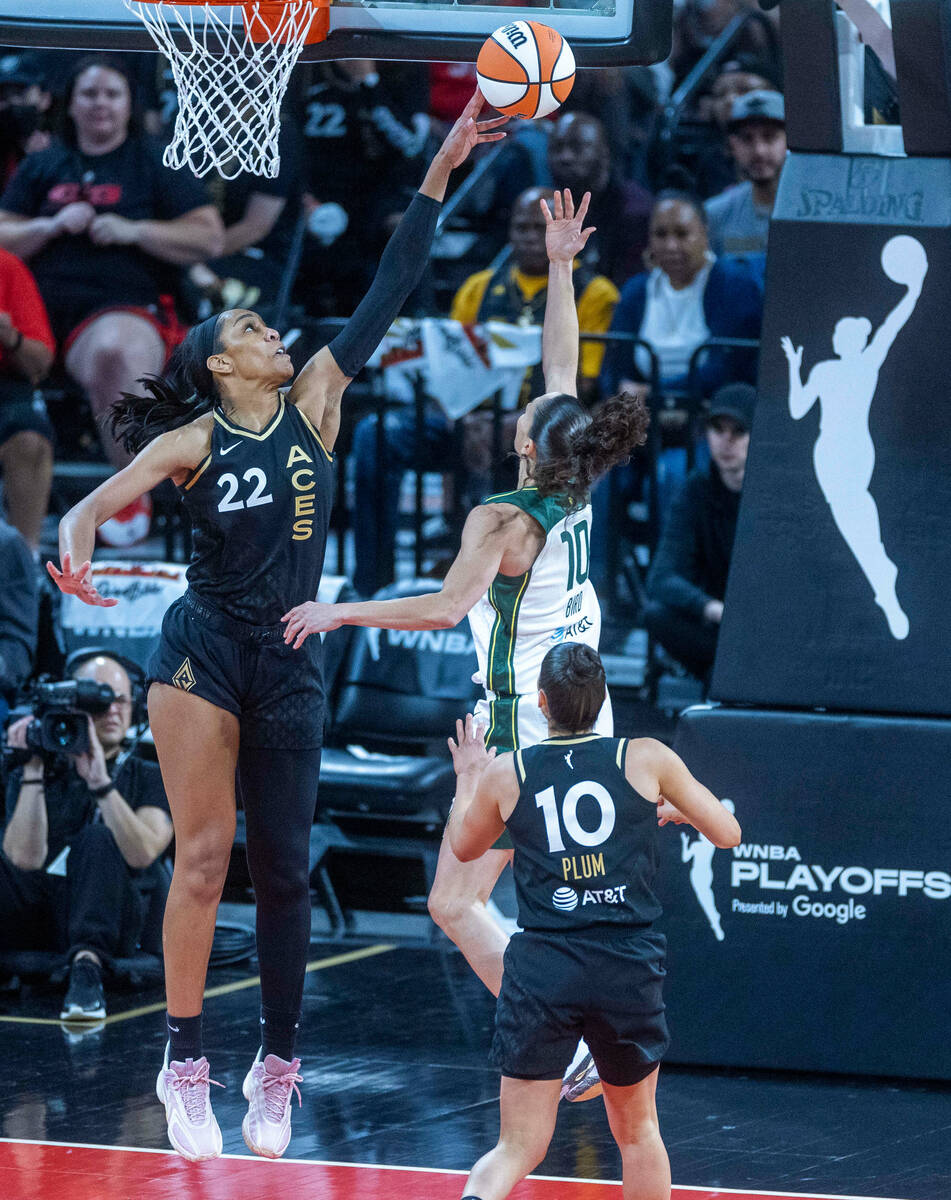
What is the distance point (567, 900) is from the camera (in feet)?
15.0

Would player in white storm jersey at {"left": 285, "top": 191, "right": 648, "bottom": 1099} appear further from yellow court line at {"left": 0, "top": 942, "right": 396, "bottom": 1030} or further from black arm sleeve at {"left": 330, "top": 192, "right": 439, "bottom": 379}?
yellow court line at {"left": 0, "top": 942, "right": 396, "bottom": 1030}

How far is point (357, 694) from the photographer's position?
945 centimetres

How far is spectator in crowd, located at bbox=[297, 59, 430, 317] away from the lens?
11156mm

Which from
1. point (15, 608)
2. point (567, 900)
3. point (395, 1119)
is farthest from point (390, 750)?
point (567, 900)

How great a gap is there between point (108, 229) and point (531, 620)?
5193 mm

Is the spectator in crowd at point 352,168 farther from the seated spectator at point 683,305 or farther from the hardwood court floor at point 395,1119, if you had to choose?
the hardwood court floor at point 395,1119

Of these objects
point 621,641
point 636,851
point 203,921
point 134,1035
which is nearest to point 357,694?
point 621,641

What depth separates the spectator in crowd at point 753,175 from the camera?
1029cm

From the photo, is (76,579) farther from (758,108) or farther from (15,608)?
(758,108)

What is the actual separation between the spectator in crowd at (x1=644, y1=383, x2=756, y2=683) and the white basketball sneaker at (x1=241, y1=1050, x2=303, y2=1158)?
4183mm

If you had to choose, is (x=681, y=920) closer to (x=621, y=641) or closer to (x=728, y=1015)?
(x=728, y=1015)

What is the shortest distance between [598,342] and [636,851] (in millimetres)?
5968

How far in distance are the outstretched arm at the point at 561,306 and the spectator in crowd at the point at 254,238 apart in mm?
4496

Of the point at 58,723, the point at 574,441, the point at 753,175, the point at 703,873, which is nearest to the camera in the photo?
the point at 574,441
